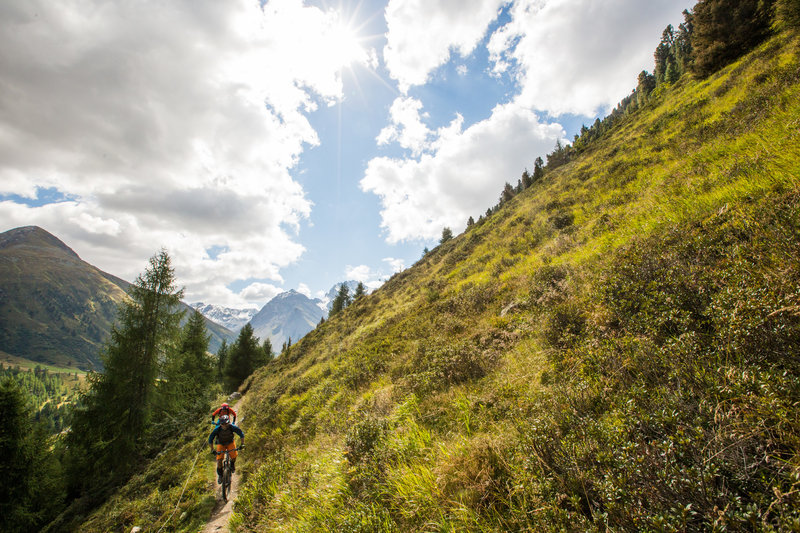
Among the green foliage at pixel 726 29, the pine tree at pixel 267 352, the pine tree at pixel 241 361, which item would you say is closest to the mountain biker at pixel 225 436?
the pine tree at pixel 241 361

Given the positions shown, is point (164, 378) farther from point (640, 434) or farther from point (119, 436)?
point (640, 434)

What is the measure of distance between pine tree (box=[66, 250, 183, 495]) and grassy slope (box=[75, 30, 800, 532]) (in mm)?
9136

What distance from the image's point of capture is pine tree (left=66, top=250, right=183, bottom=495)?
54.7 feet

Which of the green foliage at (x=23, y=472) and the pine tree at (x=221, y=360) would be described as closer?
the green foliage at (x=23, y=472)

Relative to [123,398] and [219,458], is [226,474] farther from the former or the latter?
[123,398]

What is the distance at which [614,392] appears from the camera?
11.6 feet

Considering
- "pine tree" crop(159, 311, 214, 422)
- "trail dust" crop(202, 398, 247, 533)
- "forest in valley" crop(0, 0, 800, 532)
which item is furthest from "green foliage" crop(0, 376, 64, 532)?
"trail dust" crop(202, 398, 247, 533)

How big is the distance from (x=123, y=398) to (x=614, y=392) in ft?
84.9

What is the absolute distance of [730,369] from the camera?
2637 millimetres

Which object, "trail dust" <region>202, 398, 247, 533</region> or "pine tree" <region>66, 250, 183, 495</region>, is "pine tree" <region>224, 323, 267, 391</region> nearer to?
"pine tree" <region>66, 250, 183, 495</region>

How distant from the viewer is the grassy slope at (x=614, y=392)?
7.27 ft

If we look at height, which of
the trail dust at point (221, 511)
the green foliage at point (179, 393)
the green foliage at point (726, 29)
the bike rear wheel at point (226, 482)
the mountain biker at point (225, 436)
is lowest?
the trail dust at point (221, 511)

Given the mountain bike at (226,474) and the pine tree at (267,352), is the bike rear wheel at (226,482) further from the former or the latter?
the pine tree at (267,352)

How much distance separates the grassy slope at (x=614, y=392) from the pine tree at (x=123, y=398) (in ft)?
30.0
